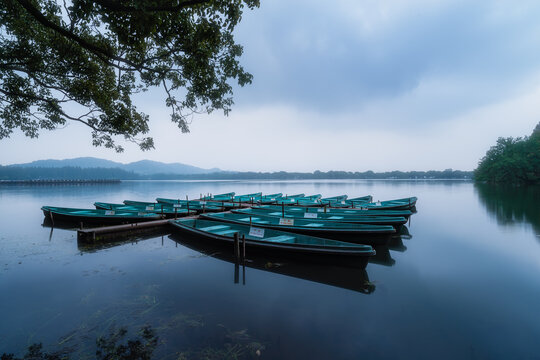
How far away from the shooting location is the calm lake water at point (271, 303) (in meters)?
5.32

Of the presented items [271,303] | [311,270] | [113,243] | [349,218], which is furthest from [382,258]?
[113,243]

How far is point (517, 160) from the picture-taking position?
58062 millimetres

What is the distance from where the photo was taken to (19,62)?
29.7 feet

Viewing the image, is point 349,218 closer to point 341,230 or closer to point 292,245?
point 341,230

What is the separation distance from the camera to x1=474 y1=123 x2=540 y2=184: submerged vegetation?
57.1 meters

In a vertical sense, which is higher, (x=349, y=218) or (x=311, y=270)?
(x=349, y=218)

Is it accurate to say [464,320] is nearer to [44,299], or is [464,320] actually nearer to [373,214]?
[373,214]

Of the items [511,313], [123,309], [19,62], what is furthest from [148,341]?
[19,62]

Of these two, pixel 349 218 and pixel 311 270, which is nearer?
pixel 311 270

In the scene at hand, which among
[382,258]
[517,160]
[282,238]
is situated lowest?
[382,258]

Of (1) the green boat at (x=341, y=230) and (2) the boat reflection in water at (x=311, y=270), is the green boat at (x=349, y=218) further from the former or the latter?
(2) the boat reflection in water at (x=311, y=270)

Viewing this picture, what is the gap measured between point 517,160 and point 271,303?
79.4m

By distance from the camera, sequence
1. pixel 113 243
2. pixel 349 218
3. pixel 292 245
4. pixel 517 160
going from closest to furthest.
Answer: pixel 292 245, pixel 113 243, pixel 349 218, pixel 517 160

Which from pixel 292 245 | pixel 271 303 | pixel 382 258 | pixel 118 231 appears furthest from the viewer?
pixel 118 231
